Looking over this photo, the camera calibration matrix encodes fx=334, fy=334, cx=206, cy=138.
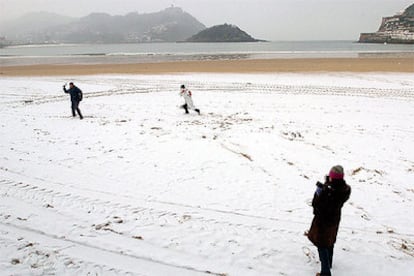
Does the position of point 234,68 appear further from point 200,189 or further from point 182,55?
point 182,55

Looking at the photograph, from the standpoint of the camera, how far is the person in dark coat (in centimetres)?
435

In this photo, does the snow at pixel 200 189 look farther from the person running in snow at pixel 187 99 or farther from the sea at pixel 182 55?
the sea at pixel 182 55

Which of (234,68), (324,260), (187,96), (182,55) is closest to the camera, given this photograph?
(324,260)

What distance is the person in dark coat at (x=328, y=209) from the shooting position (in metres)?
4.35

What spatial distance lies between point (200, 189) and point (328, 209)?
386cm

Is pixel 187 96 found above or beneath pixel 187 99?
above

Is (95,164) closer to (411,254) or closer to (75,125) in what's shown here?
(75,125)

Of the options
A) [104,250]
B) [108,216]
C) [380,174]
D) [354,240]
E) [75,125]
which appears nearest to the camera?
[104,250]

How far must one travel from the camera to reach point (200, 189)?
314 inches

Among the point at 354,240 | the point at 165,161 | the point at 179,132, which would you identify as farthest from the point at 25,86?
the point at 354,240

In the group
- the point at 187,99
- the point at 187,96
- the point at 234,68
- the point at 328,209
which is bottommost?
the point at 328,209

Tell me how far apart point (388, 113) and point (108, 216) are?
43.4 ft

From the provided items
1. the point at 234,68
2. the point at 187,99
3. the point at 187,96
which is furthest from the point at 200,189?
the point at 234,68

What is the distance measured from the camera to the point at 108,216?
22.0 ft
